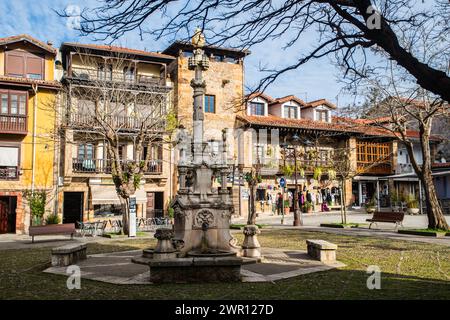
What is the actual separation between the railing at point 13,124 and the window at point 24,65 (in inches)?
109

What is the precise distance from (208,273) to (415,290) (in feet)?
11.7

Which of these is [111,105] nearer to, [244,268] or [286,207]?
[286,207]

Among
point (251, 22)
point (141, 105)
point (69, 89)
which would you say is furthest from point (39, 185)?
point (251, 22)

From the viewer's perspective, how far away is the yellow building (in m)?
25.4

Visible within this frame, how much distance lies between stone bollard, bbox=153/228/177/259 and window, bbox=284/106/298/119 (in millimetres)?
28567

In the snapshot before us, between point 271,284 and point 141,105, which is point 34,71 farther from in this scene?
point 271,284

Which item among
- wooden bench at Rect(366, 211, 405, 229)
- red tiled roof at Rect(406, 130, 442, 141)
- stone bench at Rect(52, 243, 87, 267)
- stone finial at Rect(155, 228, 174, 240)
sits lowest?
stone bench at Rect(52, 243, 87, 267)

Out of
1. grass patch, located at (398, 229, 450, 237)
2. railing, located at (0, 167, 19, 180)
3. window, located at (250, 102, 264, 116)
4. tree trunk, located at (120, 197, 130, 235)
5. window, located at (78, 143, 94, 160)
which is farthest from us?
window, located at (250, 102, 264, 116)

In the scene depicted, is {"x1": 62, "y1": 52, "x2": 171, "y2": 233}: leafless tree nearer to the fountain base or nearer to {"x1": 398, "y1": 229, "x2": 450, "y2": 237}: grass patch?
{"x1": 398, "y1": 229, "x2": 450, "y2": 237}: grass patch

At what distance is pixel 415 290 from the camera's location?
7141 millimetres

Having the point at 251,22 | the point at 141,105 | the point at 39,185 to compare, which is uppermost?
the point at 141,105

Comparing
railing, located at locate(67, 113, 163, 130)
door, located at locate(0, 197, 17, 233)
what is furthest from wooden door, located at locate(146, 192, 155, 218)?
door, located at locate(0, 197, 17, 233)

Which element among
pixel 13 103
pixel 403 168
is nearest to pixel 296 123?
pixel 403 168

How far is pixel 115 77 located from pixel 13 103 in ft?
20.7
